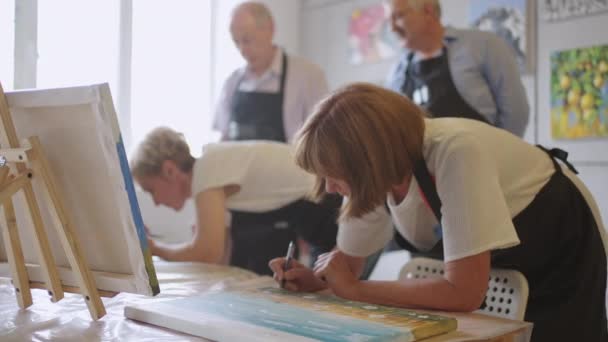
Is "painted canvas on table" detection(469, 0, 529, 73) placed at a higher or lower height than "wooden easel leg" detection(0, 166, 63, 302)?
higher

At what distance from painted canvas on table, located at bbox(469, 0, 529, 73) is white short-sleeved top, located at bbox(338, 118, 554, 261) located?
5.10ft

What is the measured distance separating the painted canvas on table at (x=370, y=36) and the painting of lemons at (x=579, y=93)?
0.87 m

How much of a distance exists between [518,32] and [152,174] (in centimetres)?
166

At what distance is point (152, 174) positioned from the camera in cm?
179

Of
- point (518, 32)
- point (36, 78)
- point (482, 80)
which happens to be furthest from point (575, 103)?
point (36, 78)

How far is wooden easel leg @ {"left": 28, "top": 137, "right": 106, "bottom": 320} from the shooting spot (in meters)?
0.97

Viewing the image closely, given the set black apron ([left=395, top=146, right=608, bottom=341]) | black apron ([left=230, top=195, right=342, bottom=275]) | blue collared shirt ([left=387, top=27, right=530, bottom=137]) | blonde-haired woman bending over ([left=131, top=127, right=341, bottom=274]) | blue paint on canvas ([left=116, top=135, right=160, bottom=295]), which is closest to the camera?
→ blue paint on canvas ([left=116, top=135, right=160, bottom=295])

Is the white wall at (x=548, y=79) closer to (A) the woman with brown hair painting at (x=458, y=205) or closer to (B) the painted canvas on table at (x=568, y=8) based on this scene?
(B) the painted canvas on table at (x=568, y=8)

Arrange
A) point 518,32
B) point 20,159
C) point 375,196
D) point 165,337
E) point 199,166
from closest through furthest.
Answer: point 165,337 < point 20,159 < point 375,196 < point 199,166 < point 518,32

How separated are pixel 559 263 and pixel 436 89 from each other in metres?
1.09

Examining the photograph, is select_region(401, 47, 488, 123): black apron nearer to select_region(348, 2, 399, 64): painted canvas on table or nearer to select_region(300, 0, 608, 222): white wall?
select_region(300, 0, 608, 222): white wall

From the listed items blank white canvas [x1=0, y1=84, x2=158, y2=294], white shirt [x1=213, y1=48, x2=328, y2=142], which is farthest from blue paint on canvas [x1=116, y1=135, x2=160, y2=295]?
white shirt [x1=213, y1=48, x2=328, y2=142]

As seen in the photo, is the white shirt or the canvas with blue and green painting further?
the white shirt

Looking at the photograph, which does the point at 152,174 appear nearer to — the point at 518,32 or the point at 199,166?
the point at 199,166
